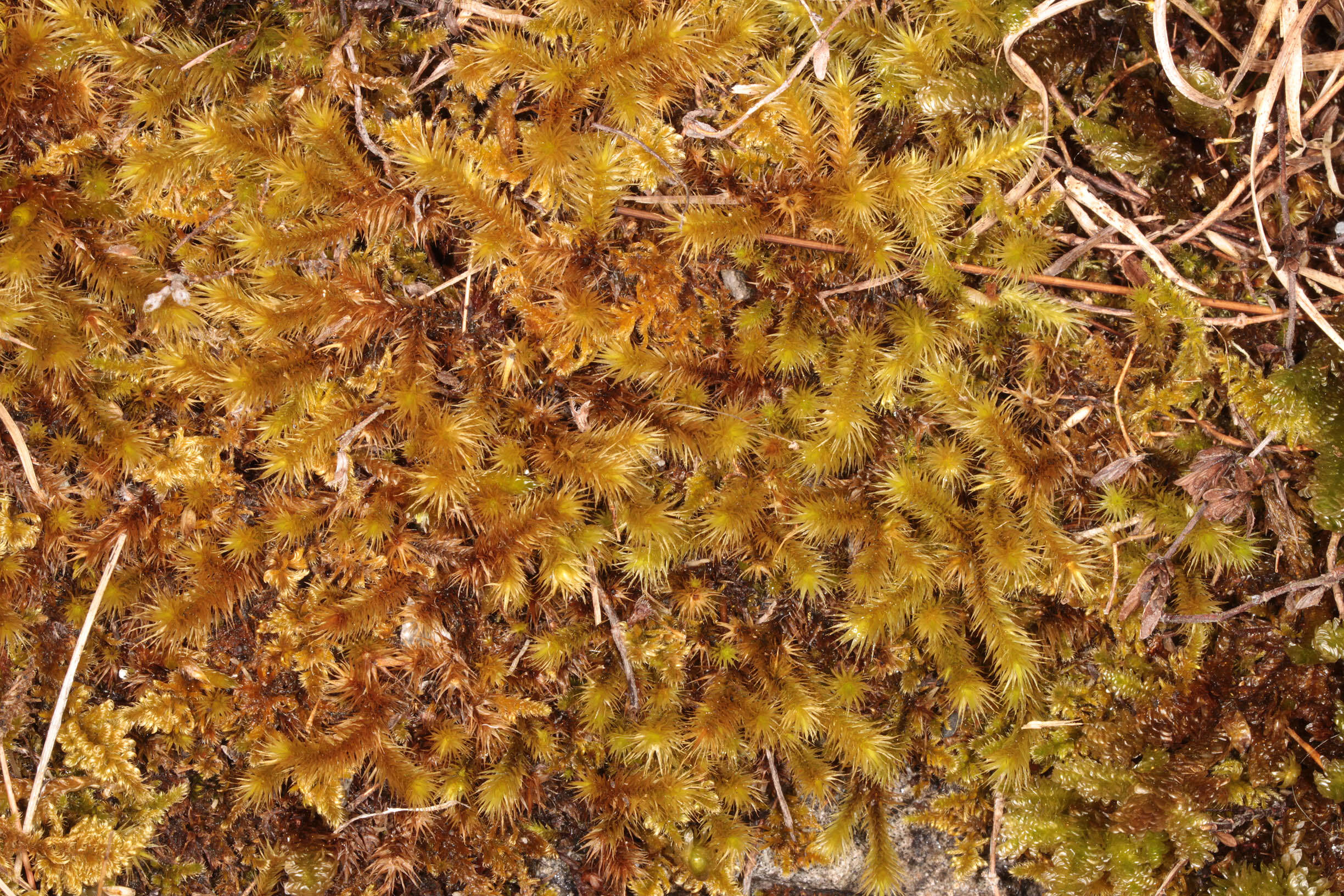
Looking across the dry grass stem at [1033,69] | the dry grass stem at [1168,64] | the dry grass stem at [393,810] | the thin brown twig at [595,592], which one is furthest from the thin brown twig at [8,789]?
the dry grass stem at [1168,64]

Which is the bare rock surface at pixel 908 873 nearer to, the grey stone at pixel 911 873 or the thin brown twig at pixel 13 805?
the grey stone at pixel 911 873

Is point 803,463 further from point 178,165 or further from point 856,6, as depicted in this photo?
point 178,165

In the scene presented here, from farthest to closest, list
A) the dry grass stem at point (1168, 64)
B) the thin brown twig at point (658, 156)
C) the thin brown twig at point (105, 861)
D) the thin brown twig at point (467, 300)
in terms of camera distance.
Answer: the thin brown twig at point (105, 861), the thin brown twig at point (467, 300), the thin brown twig at point (658, 156), the dry grass stem at point (1168, 64)

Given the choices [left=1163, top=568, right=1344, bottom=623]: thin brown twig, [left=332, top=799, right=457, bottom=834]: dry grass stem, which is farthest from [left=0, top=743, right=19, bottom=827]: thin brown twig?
[left=1163, top=568, right=1344, bottom=623]: thin brown twig

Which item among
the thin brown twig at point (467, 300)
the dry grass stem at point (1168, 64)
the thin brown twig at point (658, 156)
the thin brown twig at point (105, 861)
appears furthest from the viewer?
the thin brown twig at point (105, 861)

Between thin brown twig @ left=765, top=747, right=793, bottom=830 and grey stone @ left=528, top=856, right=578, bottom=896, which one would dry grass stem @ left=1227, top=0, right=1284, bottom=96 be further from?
grey stone @ left=528, top=856, right=578, bottom=896

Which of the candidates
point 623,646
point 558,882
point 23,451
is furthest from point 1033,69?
point 23,451
